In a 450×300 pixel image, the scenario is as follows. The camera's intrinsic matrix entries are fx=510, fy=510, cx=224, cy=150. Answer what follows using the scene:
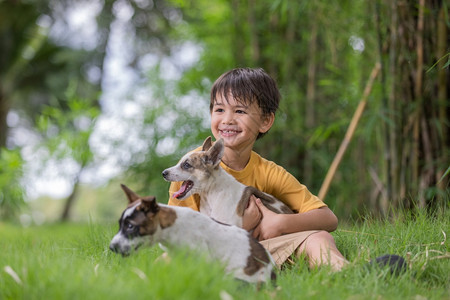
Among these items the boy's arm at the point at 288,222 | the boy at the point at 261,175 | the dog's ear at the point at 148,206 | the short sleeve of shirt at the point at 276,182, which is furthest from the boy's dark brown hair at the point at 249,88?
the dog's ear at the point at 148,206

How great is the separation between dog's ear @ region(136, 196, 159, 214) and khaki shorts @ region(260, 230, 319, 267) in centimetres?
68

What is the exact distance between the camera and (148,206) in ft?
4.92

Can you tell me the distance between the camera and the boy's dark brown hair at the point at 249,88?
229cm

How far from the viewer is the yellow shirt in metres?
2.21

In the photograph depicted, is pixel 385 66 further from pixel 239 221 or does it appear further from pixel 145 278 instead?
pixel 145 278

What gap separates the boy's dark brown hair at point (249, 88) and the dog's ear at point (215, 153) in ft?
0.97

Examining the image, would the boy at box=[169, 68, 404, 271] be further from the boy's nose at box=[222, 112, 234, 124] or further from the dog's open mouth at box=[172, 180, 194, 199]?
the dog's open mouth at box=[172, 180, 194, 199]

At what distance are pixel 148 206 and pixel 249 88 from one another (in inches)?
38.3

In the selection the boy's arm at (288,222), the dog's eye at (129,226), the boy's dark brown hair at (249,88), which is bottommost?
the boy's arm at (288,222)

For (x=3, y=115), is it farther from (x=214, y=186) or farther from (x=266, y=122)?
(x=214, y=186)

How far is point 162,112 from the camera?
474 cm

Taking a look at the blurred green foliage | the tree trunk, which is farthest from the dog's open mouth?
the tree trunk

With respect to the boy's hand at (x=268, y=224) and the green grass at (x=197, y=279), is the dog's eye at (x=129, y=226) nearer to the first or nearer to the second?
the green grass at (x=197, y=279)

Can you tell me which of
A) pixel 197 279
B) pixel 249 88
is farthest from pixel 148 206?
pixel 249 88
